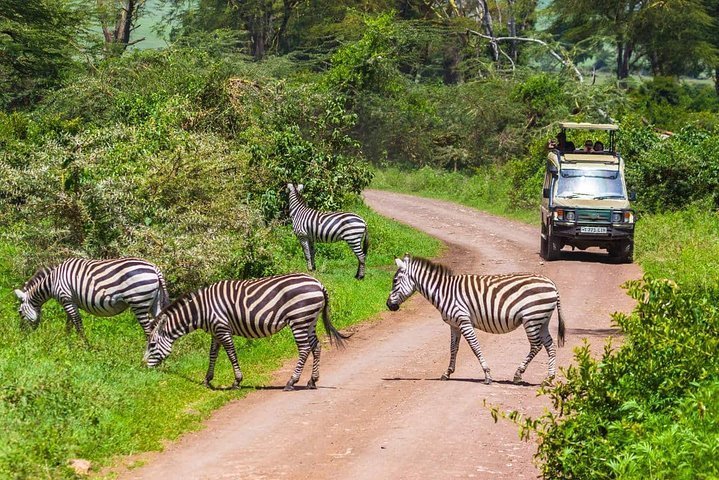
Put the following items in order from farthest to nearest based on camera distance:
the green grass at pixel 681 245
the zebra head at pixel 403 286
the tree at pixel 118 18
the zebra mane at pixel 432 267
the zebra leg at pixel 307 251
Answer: the tree at pixel 118 18, the zebra leg at pixel 307 251, the green grass at pixel 681 245, the zebra head at pixel 403 286, the zebra mane at pixel 432 267

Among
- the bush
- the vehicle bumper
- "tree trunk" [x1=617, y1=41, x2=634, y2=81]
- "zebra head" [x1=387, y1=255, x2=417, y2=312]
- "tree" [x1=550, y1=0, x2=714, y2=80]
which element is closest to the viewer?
the bush

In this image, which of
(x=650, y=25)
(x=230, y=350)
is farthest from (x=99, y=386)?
(x=650, y=25)

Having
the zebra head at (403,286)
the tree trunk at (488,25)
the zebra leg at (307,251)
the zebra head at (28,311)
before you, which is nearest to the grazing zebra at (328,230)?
the zebra leg at (307,251)

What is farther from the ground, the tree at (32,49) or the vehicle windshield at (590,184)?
the tree at (32,49)

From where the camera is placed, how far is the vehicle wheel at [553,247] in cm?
2677

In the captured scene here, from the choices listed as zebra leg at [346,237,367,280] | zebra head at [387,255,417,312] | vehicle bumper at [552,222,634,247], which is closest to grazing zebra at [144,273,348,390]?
zebra head at [387,255,417,312]

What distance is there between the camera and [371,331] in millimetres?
20031

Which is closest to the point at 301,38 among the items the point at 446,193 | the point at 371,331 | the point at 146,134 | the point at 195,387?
the point at 446,193

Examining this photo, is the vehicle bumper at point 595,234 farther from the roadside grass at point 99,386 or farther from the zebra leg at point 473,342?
the zebra leg at point 473,342

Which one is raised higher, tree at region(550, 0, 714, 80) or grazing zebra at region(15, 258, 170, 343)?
tree at region(550, 0, 714, 80)

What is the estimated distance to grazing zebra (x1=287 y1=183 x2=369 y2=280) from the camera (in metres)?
25.2

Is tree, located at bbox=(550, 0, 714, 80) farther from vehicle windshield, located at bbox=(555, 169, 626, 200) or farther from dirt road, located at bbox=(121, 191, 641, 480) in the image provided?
dirt road, located at bbox=(121, 191, 641, 480)

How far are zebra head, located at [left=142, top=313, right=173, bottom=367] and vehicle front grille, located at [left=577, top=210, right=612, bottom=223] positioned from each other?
13.0 m

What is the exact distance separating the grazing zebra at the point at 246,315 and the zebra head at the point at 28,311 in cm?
341
